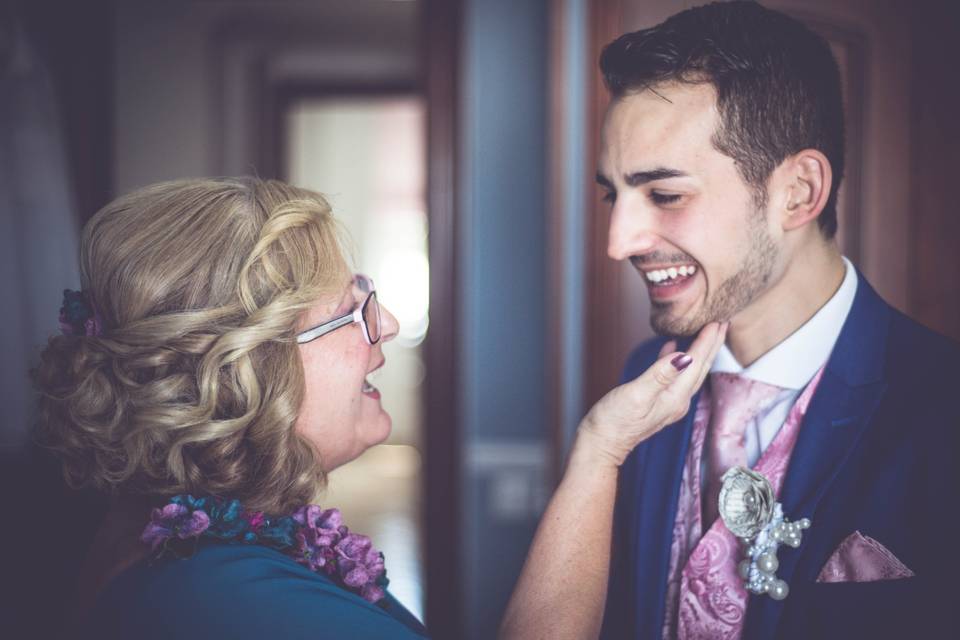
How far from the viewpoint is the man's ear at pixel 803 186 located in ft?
4.31

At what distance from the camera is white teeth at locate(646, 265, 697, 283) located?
1376 millimetres

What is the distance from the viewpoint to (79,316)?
3.78ft

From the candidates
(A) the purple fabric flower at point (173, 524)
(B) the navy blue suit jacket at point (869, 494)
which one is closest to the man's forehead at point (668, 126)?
(B) the navy blue suit jacket at point (869, 494)

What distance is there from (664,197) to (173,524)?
0.99 m

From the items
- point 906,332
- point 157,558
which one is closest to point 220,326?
point 157,558

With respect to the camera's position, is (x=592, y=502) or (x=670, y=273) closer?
(x=592, y=502)

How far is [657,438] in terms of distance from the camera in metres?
1.46

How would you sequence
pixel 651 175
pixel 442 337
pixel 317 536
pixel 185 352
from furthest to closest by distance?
pixel 442 337, pixel 651 175, pixel 317 536, pixel 185 352

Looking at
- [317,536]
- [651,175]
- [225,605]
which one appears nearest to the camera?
[225,605]

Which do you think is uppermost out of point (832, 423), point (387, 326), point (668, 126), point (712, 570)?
point (668, 126)

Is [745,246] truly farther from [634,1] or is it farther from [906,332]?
[634,1]

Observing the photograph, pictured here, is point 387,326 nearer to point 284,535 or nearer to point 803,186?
point 284,535

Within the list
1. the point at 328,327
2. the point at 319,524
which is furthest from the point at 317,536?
the point at 328,327

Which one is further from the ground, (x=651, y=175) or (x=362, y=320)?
(x=651, y=175)
